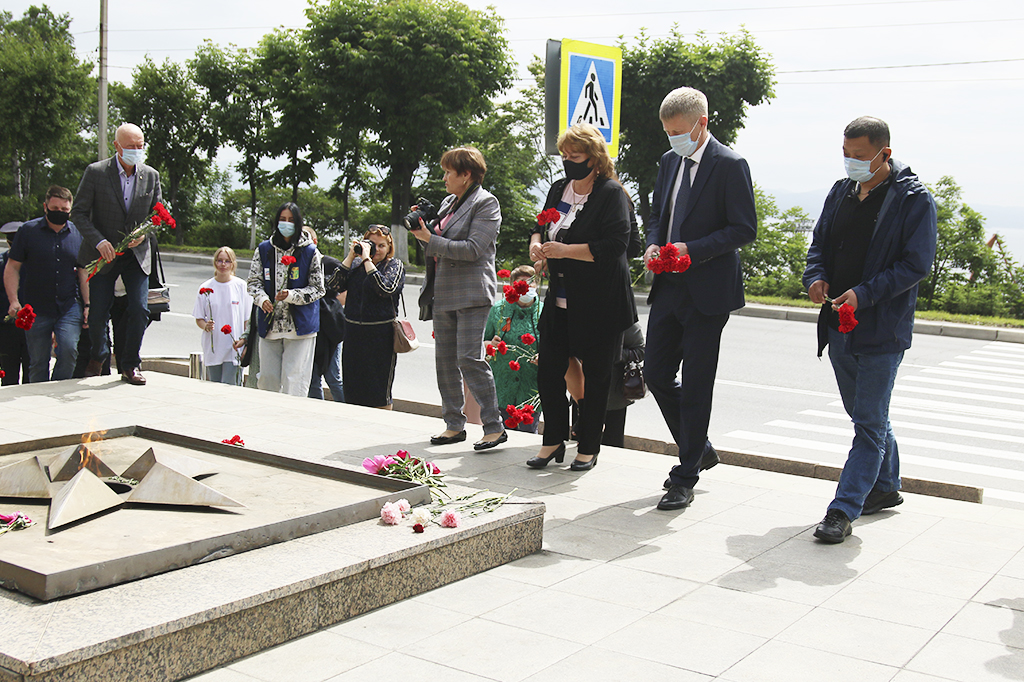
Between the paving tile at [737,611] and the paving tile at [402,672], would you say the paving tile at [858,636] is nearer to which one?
the paving tile at [737,611]

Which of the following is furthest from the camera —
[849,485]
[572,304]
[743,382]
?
[743,382]

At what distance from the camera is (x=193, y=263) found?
28219mm

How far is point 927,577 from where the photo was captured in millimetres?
4117

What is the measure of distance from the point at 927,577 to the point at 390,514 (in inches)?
88.9

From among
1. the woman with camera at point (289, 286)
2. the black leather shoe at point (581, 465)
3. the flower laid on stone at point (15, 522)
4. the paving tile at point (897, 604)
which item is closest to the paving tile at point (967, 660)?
the paving tile at point (897, 604)

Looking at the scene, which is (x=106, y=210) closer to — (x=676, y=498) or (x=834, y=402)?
(x=676, y=498)

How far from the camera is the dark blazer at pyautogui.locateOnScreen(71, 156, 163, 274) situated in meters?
7.45

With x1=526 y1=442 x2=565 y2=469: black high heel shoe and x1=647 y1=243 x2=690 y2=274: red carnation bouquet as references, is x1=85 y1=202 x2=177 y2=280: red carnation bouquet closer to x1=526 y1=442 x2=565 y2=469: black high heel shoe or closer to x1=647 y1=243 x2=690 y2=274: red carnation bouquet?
x1=526 y1=442 x2=565 y2=469: black high heel shoe

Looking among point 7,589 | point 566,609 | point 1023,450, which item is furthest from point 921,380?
point 7,589

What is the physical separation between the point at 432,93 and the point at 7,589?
2976cm

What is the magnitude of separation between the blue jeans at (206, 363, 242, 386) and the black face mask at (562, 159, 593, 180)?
15.3ft

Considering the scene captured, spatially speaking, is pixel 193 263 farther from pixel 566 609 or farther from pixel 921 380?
pixel 566 609

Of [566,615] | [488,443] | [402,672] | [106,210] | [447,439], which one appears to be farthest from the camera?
[106,210]

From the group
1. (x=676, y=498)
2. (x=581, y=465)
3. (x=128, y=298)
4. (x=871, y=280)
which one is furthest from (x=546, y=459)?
(x=128, y=298)
